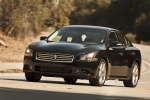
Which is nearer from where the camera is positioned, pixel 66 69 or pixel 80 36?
pixel 66 69

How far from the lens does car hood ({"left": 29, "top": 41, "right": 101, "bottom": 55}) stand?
15938 millimetres

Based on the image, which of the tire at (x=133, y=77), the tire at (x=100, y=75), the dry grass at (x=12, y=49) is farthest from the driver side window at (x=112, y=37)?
the dry grass at (x=12, y=49)

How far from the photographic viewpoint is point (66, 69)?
625 inches

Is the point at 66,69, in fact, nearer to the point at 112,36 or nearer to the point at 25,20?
the point at 112,36

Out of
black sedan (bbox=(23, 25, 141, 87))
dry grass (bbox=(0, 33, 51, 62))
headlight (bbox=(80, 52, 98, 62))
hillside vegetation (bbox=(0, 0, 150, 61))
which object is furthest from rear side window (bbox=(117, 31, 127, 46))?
hillside vegetation (bbox=(0, 0, 150, 61))

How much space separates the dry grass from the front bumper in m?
12.0

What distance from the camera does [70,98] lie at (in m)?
12.2

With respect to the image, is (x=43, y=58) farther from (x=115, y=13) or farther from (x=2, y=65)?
(x=115, y=13)

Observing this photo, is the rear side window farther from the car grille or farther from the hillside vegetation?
the hillside vegetation

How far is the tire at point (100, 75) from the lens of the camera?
16258 mm

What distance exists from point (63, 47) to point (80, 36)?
123 centimetres

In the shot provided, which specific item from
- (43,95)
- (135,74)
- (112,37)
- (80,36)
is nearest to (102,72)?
(80,36)

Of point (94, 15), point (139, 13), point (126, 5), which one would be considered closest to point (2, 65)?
point (139, 13)

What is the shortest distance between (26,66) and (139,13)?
126830 millimetres
